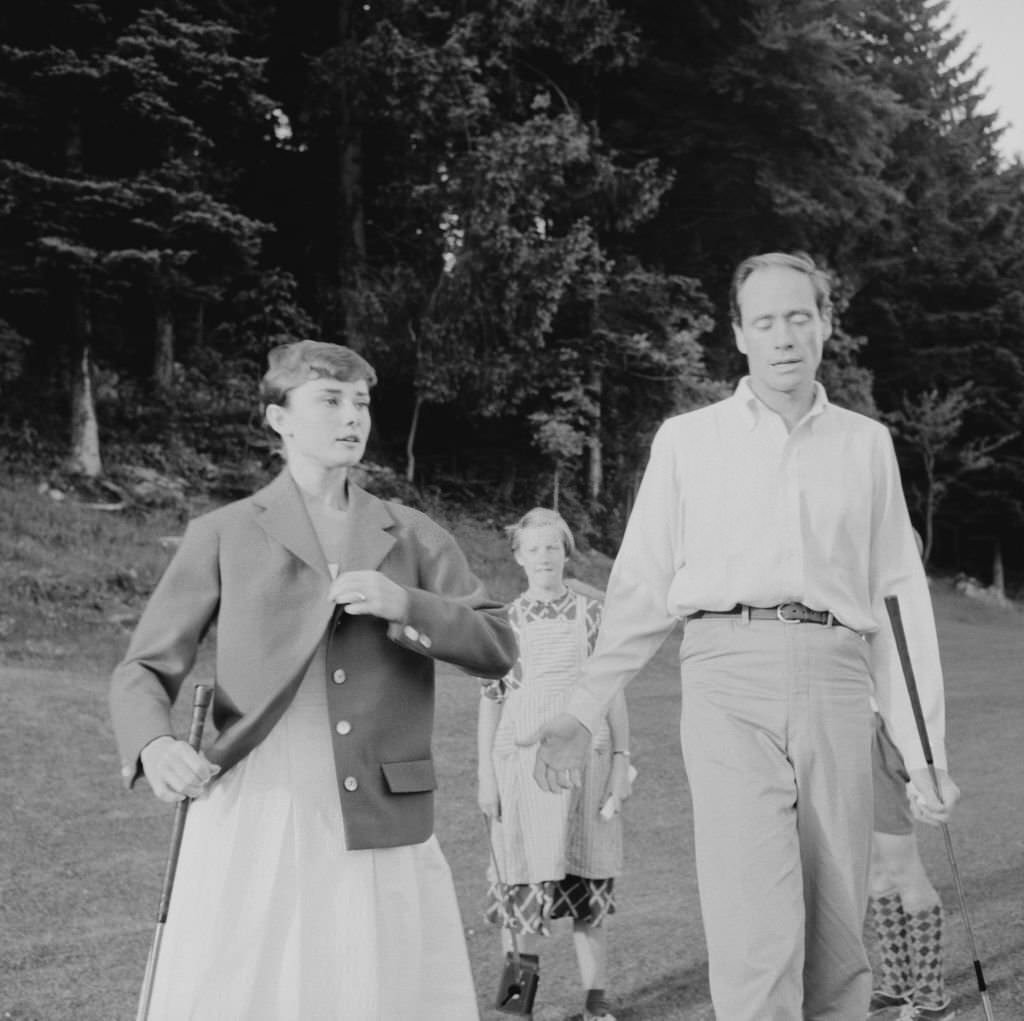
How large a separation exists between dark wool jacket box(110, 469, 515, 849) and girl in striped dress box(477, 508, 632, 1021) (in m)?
2.08

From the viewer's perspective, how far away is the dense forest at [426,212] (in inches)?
725

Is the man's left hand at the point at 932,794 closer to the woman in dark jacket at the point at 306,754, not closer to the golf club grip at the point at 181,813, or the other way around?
the woman in dark jacket at the point at 306,754

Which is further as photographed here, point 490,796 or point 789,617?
point 490,796

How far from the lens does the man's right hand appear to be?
11.8 feet

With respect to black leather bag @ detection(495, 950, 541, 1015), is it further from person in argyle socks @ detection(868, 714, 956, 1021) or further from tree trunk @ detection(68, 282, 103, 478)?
tree trunk @ detection(68, 282, 103, 478)

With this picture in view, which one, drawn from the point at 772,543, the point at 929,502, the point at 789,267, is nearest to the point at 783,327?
the point at 789,267

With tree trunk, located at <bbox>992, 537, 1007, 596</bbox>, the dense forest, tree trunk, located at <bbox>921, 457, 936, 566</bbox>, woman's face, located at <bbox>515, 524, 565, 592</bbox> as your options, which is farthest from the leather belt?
tree trunk, located at <bbox>992, 537, 1007, 596</bbox>

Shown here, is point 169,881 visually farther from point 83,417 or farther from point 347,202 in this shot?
point 347,202

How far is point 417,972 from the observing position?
3.29 metres

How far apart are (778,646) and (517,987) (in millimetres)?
2396

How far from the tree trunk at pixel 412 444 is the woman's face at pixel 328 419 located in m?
19.6

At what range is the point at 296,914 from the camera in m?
3.21

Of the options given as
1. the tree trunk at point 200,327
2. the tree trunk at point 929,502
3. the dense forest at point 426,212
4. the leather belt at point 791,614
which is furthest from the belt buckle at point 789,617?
the tree trunk at point 929,502

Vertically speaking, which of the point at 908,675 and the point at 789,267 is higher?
the point at 789,267
